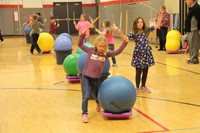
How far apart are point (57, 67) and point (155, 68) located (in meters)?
3.03

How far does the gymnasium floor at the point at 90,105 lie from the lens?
4.67 m

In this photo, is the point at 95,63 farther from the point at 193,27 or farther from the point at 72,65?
the point at 193,27

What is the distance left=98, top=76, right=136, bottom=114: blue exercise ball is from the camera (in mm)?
4863

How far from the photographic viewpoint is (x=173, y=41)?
40.8ft

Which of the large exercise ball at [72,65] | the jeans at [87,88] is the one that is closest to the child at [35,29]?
the large exercise ball at [72,65]

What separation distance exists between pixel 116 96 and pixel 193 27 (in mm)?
5800

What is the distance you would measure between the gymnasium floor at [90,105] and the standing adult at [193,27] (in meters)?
0.55

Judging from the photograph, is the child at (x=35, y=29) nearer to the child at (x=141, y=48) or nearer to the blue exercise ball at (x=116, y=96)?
the child at (x=141, y=48)

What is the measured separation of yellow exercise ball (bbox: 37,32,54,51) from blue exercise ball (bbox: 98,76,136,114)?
914cm

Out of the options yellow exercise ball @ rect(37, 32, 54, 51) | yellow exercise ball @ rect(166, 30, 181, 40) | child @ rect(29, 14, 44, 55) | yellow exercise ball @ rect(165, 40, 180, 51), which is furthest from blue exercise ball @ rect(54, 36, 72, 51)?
yellow exercise ball @ rect(166, 30, 181, 40)

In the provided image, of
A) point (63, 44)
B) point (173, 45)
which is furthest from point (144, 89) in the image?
point (173, 45)

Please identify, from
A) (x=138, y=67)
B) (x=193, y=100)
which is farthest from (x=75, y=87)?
(x=193, y=100)

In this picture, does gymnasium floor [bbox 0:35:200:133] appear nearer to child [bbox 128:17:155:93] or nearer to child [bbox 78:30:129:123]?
child [bbox 78:30:129:123]

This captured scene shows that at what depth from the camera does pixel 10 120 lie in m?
5.12
